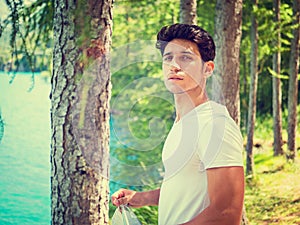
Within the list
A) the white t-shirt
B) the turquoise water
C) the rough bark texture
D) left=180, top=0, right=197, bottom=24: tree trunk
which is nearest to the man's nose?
the white t-shirt

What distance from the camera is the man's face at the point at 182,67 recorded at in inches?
59.3

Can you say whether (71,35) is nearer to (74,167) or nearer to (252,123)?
(74,167)

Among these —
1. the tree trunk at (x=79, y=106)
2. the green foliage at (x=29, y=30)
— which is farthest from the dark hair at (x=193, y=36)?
the green foliage at (x=29, y=30)

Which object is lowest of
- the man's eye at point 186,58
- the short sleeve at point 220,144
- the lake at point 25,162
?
the lake at point 25,162

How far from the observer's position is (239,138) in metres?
1.38

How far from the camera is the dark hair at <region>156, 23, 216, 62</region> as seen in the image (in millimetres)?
1516

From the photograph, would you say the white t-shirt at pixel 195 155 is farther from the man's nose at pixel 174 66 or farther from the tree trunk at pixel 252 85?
the tree trunk at pixel 252 85

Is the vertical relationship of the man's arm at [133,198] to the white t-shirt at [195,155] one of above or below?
below

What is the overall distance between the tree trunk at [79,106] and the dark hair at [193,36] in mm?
245

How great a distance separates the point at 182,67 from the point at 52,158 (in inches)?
21.5

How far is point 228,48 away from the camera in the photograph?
331 cm

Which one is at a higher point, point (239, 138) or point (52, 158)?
point (239, 138)

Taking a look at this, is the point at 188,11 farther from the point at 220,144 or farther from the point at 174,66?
the point at 220,144

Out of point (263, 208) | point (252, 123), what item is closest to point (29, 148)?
point (252, 123)
